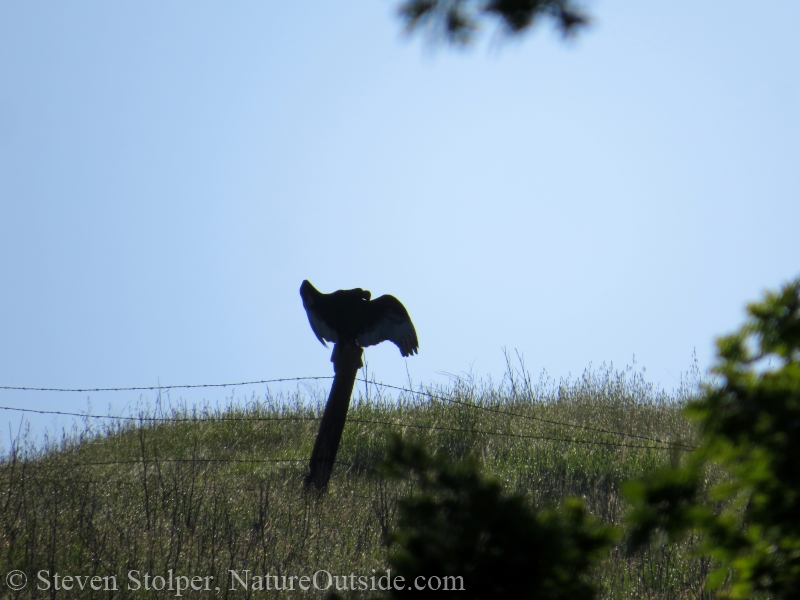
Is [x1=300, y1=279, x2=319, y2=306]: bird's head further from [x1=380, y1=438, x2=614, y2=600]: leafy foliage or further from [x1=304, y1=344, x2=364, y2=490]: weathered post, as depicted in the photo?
[x1=380, y1=438, x2=614, y2=600]: leafy foliage

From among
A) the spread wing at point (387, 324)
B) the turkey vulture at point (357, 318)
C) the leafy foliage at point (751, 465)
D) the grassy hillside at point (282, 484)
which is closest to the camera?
the leafy foliage at point (751, 465)

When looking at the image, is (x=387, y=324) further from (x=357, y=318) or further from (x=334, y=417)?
(x=334, y=417)

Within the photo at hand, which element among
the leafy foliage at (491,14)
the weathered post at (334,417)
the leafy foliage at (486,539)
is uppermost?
the leafy foliage at (491,14)

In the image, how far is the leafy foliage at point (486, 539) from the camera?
1.42m

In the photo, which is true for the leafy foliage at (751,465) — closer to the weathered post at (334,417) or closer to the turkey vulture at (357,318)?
the weathered post at (334,417)

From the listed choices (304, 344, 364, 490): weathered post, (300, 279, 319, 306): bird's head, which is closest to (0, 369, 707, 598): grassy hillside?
(304, 344, 364, 490): weathered post

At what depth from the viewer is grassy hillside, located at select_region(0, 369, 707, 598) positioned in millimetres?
4402

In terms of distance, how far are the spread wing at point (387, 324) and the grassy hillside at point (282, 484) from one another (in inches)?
27.7

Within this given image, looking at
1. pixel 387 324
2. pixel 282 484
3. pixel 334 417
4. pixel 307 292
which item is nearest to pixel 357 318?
pixel 387 324

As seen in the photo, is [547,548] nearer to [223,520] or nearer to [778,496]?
[778,496]

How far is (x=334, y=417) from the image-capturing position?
6320mm

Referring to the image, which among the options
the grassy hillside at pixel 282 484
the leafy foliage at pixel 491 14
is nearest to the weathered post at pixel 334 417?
the grassy hillside at pixel 282 484

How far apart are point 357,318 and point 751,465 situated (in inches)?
211

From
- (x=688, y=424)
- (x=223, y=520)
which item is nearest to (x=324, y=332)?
(x=223, y=520)
